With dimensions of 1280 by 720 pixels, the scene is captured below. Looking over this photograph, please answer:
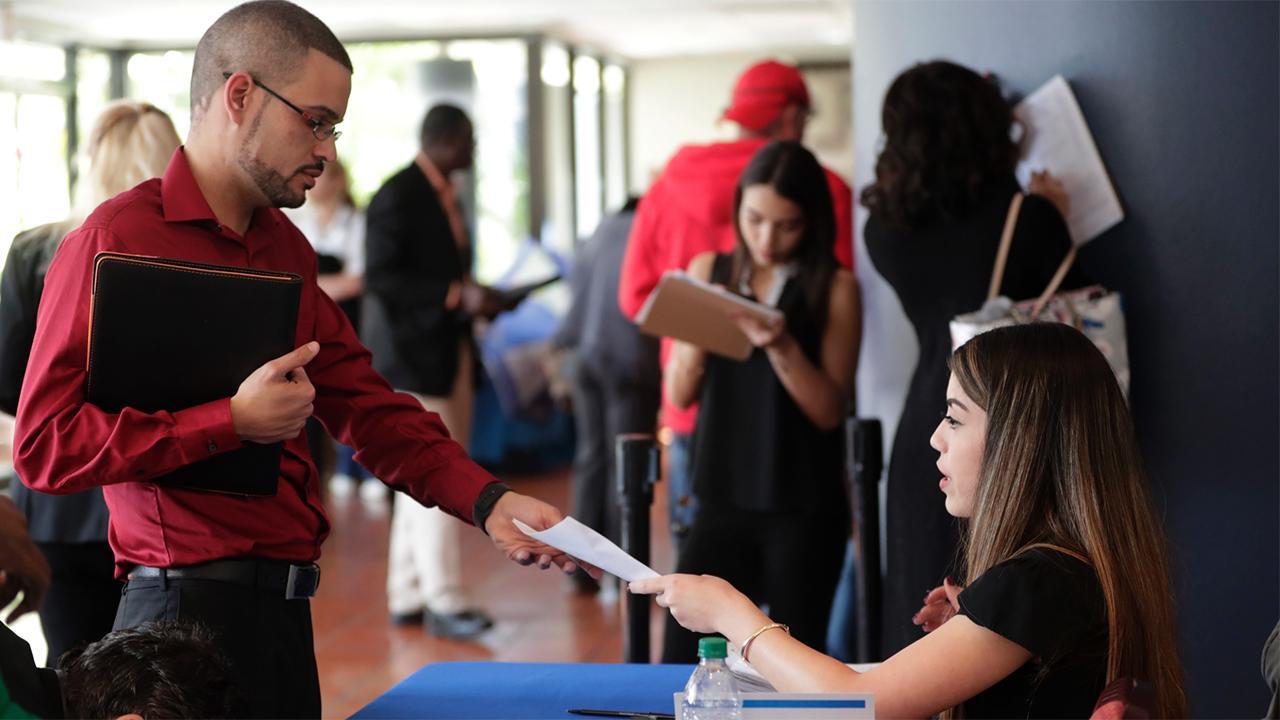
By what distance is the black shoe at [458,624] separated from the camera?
191 inches

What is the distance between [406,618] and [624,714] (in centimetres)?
343

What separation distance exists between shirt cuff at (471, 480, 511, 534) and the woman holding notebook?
0.99m

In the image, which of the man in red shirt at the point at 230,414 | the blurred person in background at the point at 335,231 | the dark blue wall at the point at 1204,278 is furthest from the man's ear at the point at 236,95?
the blurred person in background at the point at 335,231

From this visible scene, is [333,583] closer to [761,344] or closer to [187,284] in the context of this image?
[761,344]

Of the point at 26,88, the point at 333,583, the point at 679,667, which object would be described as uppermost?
the point at 26,88

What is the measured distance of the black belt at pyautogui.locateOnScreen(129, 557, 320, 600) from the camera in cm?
188

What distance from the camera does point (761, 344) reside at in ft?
10.0

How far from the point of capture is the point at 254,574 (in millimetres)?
1921

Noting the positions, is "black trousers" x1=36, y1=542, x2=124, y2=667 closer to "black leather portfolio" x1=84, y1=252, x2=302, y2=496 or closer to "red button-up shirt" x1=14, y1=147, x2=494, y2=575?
"red button-up shirt" x1=14, y1=147, x2=494, y2=575

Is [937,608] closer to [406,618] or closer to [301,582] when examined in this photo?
[301,582]

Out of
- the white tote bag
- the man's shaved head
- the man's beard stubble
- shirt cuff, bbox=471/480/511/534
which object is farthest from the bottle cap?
the white tote bag

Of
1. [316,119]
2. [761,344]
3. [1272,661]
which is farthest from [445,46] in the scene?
[1272,661]

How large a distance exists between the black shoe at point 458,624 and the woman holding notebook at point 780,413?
1903 millimetres

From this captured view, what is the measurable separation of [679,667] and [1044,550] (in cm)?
62
